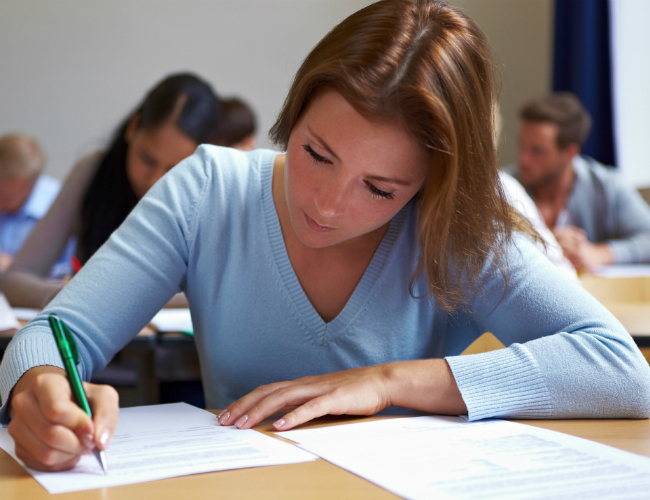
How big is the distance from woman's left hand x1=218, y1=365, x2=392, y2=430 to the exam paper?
0.02 m

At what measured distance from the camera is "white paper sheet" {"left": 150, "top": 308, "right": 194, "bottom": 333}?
146cm

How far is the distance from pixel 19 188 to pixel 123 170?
2.04 m

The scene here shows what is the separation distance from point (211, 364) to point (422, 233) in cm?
40

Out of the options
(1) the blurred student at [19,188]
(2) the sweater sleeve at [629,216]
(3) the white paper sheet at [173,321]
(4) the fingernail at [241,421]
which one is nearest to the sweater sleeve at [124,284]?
(4) the fingernail at [241,421]

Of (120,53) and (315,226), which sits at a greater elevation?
(120,53)

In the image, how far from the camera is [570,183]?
3.77 m

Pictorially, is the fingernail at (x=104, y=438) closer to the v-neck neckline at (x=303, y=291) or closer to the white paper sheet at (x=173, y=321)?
the v-neck neckline at (x=303, y=291)

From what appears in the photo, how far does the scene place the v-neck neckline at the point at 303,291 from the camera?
3.52 ft

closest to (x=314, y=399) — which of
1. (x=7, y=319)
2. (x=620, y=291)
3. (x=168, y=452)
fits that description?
(x=168, y=452)

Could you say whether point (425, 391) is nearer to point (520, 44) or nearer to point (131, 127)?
point (131, 127)

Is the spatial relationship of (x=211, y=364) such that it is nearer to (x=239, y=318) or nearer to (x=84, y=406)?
(x=239, y=318)

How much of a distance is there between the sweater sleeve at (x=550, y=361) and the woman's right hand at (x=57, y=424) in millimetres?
447

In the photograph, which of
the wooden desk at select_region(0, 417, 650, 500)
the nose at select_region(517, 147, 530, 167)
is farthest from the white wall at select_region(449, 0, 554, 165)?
the wooden desk at select_region(0, 417, 650, 500)

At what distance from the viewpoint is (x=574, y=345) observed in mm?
944
